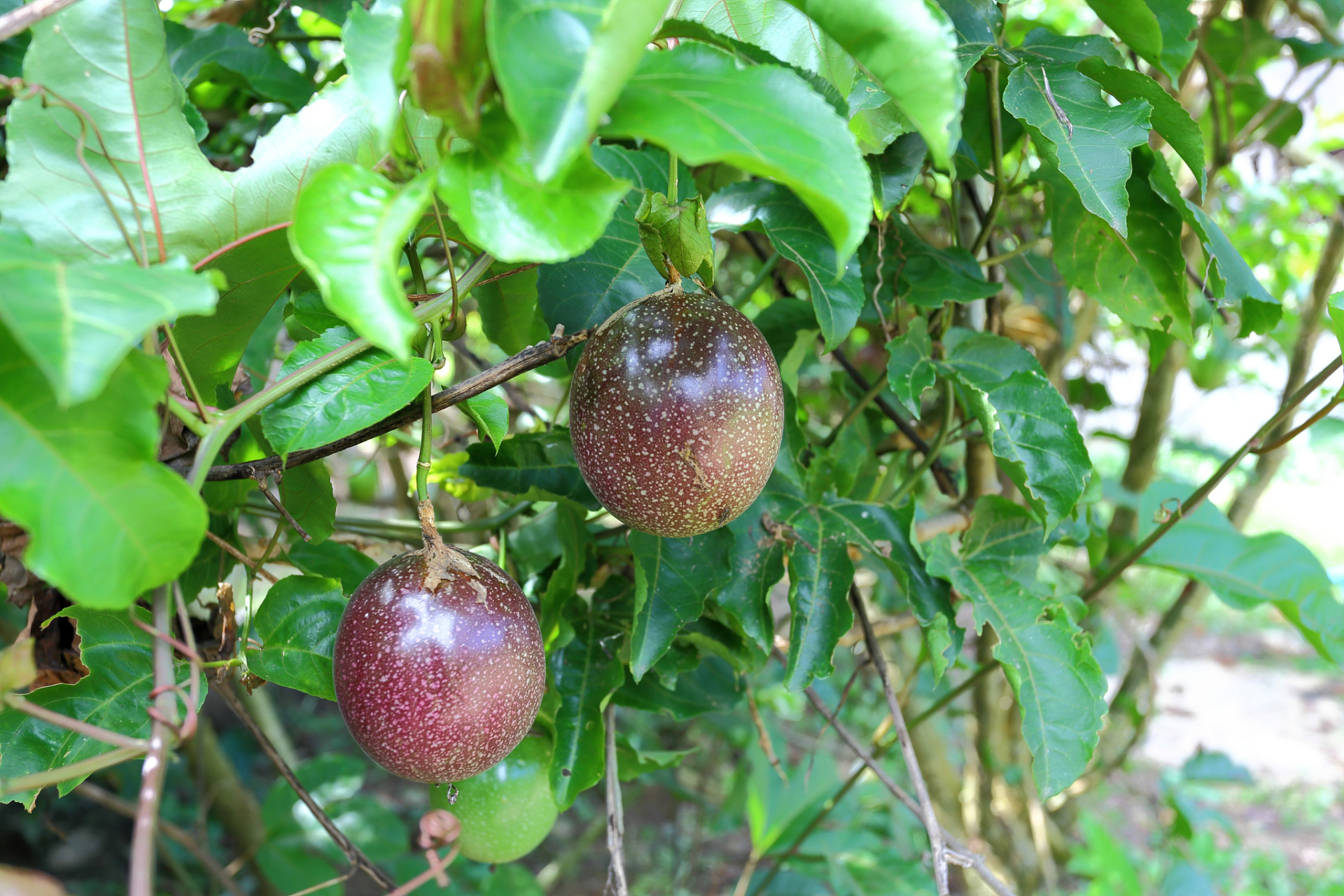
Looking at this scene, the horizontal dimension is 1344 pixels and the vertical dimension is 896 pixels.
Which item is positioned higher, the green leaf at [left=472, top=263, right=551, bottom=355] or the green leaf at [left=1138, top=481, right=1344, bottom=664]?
the green leaf at [left=472, top=263, right=551, bottom=355]

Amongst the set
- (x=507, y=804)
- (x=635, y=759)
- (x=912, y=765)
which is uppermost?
(x=912, y=765)

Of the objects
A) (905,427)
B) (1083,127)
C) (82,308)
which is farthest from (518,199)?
(905,427)

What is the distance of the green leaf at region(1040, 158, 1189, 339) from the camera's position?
0.93 meters

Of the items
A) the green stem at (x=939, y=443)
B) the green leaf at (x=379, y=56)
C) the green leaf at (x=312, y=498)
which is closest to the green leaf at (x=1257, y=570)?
the green stem at (x=939, y=443)

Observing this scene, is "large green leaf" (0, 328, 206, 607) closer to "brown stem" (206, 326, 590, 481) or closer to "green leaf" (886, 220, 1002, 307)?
"brown stem" (206, 326, 590, 481)

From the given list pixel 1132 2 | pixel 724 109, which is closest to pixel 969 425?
pixel 1132 2

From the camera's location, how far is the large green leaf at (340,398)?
23.7 inches

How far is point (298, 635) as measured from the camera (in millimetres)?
767

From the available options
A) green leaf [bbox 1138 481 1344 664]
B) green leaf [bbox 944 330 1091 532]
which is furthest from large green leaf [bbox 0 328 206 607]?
green leaf [bbox 1138 481 1344 664]

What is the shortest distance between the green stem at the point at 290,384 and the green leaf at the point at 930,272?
0.55 metres

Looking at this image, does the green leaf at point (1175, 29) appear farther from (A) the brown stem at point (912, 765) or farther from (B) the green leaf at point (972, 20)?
(A) the brown stem at point (912, 765)

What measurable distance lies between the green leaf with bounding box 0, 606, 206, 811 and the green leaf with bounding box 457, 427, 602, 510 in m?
0.34

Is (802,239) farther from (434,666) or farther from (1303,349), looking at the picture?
(1303,349)

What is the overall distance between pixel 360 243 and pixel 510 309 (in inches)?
20.7
